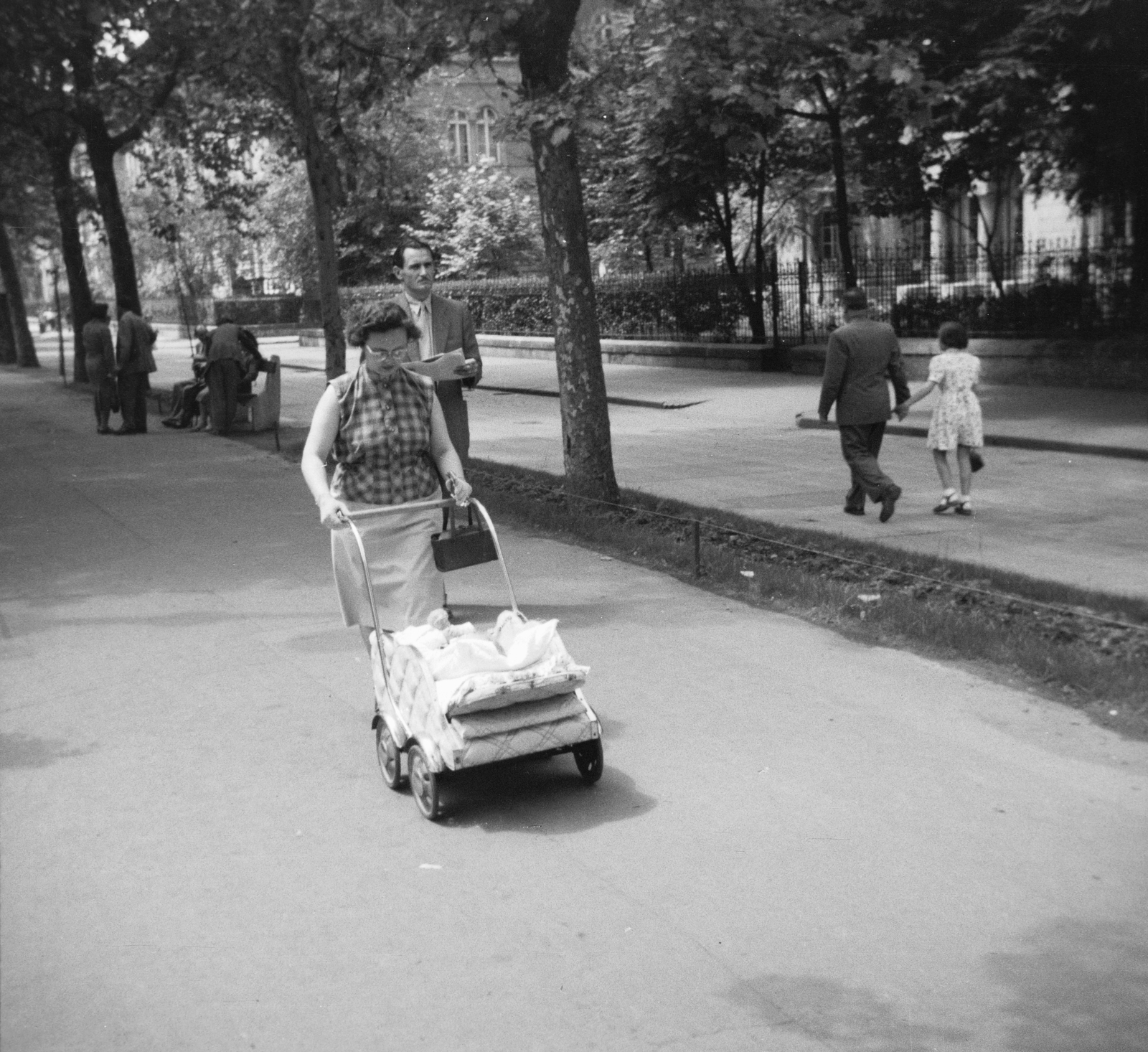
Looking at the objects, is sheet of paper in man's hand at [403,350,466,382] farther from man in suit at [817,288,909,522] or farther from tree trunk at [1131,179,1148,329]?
tree trunk at [1131,179,1148,329]

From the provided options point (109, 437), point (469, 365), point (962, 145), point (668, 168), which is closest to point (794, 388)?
point (962, 145)

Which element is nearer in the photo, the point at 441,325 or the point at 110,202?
the point at 441,325

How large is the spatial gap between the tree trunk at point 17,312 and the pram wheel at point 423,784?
141ft

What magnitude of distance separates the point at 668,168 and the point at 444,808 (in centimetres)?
2440

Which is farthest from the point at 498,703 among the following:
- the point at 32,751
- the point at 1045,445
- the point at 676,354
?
the point at 676,354

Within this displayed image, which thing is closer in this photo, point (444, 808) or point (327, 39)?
point (444, 808)

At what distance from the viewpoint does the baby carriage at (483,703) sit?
5.45 metres

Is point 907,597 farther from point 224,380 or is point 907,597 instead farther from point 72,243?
point 72,243

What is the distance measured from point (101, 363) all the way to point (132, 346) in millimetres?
480

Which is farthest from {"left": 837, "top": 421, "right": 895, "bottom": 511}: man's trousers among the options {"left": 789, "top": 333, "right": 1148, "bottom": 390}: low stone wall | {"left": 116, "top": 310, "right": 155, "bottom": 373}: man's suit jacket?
{"left": 116, "top": 310, "right": 155, "bottom": 373}: man's suit jacket

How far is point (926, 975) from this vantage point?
4324mm

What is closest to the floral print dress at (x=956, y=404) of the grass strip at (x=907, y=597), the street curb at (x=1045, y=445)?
the grass strip at (x=907, y=597)

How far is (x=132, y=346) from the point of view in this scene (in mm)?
21531

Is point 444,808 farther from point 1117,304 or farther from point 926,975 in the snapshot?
point 1117,304
